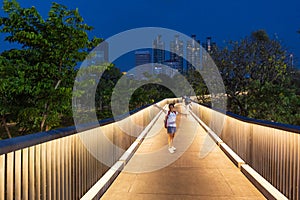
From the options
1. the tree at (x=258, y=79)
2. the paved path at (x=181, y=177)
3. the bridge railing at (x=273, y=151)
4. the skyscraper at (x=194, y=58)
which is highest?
the skyscraper at (x=194, y=58)

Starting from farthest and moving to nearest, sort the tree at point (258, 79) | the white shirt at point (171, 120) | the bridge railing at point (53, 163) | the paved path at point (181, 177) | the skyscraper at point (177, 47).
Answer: the skyscraper at point (177, 47), the tree at point (258, 79), the white shirt at point (171, 120), the paved path at point (181, 177), the bridge railing at point (53, 163)

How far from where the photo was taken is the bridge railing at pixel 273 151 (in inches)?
160

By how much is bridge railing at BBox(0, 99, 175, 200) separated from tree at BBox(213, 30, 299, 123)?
36.8 ft

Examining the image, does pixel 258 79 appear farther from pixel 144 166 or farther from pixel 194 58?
pixel 194 58

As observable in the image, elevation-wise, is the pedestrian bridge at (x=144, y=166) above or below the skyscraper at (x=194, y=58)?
below

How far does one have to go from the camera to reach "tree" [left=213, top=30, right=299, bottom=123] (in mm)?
14758

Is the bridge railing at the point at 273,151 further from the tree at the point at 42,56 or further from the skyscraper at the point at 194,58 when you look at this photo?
the skyscraper at the point at 194,58

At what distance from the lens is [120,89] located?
33.3 meters

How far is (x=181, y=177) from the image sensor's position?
20.8ft

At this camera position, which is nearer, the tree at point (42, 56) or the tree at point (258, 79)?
the tree at point (42, 56)

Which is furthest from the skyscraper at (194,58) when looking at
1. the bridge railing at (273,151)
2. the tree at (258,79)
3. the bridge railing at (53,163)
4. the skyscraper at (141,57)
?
the skyscraper at (141,57)

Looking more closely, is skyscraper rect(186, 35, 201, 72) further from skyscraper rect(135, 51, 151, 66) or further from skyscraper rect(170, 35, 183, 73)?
skyscraper rect(135, 51, 151, 66)

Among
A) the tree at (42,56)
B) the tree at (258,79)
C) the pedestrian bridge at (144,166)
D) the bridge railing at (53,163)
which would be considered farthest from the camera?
the tree at (258,79)

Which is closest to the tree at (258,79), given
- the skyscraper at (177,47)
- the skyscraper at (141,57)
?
the skyscraper at (177,47)
